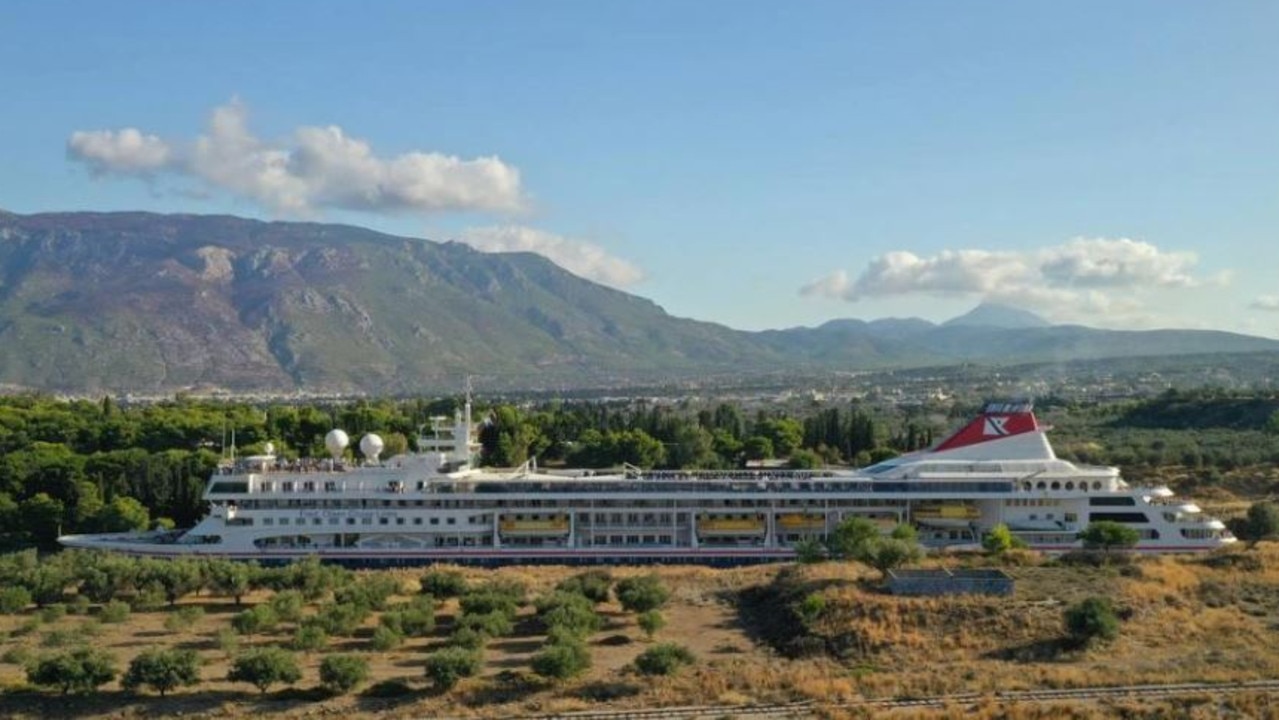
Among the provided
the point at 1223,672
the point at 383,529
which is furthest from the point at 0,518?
the point at 1223,672

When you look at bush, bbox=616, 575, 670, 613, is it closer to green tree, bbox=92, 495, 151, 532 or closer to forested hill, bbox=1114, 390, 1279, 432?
green tree, bbox=92, 495, 151, 532

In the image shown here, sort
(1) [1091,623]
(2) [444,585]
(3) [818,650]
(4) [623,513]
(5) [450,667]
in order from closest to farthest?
1. (5) [450,667]
2. (1) [1091,623]
3. (3) [818,650]
4. (2) [444,585]
5. (4) [623,513]

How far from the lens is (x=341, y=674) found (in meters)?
26.3

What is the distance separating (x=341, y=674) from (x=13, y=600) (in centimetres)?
1496

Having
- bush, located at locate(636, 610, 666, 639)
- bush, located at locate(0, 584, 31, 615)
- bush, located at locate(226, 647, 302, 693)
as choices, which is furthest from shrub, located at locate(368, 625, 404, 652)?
bush, located at locate(0, 584, 31, 615)

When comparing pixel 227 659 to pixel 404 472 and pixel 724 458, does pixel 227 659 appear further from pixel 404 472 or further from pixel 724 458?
pixel 724 458

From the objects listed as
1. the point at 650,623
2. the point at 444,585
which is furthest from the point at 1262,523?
the point at 444,585

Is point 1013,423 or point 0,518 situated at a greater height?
point 1013,423

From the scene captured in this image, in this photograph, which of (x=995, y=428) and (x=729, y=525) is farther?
(x=995, y=428)

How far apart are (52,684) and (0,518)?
28150 millimetres

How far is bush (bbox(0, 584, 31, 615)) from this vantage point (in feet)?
114

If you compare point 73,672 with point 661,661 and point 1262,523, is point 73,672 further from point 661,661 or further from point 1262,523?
point 1262,523

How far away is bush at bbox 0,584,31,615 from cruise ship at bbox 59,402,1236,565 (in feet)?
21.5

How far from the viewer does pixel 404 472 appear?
43.1 meters
